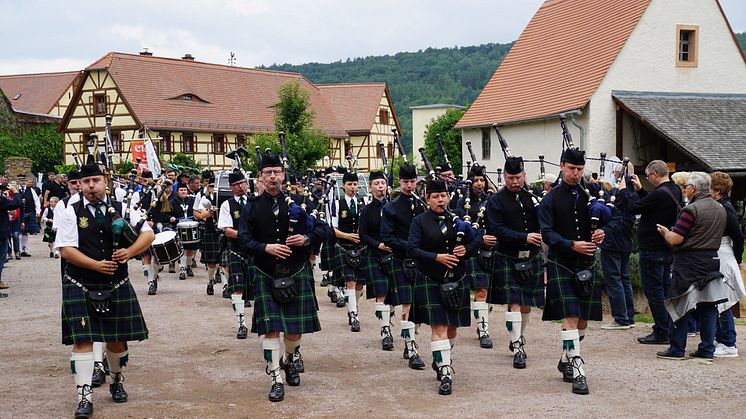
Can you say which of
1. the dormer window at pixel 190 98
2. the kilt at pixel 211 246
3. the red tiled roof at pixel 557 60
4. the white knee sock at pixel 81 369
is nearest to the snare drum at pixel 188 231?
the kilt at pixel 211 246

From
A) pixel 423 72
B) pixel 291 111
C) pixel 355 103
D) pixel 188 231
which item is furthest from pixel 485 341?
pixel 423 72

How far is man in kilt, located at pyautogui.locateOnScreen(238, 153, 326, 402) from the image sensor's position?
633 cm

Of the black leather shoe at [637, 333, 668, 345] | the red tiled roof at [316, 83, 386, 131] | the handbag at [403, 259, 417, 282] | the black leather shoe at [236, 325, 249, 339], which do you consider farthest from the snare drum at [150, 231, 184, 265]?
the red tiled roof at [316, 83, 386, 131]

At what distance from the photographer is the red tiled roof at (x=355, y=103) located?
4794 centimetres

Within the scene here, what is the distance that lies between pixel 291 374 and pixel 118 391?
133cm

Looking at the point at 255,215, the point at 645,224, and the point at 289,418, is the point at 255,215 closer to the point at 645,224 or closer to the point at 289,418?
the point at 289,418

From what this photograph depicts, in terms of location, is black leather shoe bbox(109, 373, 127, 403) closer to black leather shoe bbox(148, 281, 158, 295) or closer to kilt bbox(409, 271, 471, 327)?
kilt bbox(409, 271, 471, 327)

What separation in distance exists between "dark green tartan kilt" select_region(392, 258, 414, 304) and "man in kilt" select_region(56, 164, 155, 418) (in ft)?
8.23

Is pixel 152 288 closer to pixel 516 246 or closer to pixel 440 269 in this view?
pixel 516 246

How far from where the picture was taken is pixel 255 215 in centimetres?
650

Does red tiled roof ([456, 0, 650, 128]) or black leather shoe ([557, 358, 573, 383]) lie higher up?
red tiled roof ([456, 0, 650, 128])

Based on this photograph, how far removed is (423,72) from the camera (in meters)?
89.6

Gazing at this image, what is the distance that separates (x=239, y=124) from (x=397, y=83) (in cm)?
4748

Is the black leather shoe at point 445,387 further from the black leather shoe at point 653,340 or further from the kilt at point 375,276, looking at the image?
the black leather shoe at point 653,340
